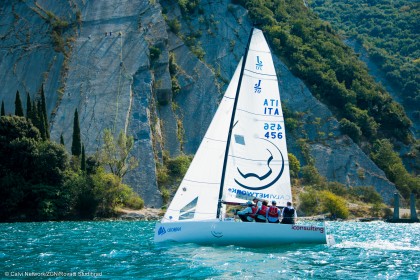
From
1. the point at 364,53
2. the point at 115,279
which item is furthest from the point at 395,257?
the point at 364,53

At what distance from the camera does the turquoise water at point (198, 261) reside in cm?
1927

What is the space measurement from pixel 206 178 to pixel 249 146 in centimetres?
246

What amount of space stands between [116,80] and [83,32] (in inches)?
399

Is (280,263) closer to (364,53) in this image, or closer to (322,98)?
(322,98)

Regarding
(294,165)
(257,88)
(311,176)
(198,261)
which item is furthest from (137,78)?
(198,261)

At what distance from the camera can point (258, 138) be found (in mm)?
28141

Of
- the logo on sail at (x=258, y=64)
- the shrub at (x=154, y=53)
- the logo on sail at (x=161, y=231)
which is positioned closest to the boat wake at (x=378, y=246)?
the logo on sail at (x=161, y=231)

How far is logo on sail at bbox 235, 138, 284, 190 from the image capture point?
27609 millimetres

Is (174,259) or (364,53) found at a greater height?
(364,53)

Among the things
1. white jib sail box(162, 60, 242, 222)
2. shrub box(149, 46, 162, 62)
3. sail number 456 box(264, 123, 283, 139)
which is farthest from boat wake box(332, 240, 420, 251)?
shrub box(149, 46, 162, 62)

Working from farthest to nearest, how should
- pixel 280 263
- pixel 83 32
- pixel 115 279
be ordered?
pixel 83 32 < pixel 280 263 < pixel 115 279

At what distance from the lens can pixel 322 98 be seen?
293ft

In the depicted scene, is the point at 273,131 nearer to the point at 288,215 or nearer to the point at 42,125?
the point at 288,215

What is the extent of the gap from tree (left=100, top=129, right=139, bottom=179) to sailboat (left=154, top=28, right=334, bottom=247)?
35770 mm
